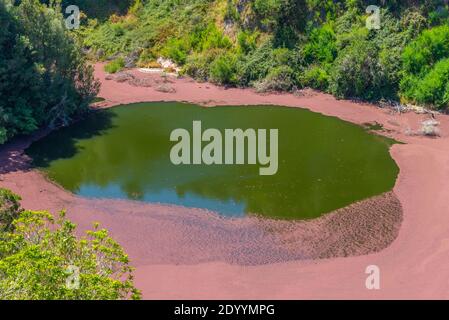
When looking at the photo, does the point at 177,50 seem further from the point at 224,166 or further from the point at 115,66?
the point at 224,166

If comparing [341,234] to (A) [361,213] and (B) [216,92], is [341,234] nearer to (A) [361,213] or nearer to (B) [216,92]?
(A) [361,213]

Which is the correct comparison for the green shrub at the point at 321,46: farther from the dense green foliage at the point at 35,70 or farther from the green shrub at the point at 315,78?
the dense green foliage at the point at 35,70

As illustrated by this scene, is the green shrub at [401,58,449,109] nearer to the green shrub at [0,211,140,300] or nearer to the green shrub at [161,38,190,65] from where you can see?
the green shrub at [161,38,190,65]

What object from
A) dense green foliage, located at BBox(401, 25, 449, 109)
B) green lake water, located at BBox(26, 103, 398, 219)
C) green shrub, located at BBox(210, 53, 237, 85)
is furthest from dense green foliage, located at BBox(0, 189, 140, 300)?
green shrub, located at BBox(210, 53, 237, 85)

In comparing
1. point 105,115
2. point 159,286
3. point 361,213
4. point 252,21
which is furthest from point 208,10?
point 159,286

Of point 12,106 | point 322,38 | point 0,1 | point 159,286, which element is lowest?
point 159,286

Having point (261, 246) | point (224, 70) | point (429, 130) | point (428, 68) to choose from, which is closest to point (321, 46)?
point (224, 70)

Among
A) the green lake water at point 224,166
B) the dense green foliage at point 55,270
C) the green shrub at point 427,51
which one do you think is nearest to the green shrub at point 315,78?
the green lake water at point 224,166
